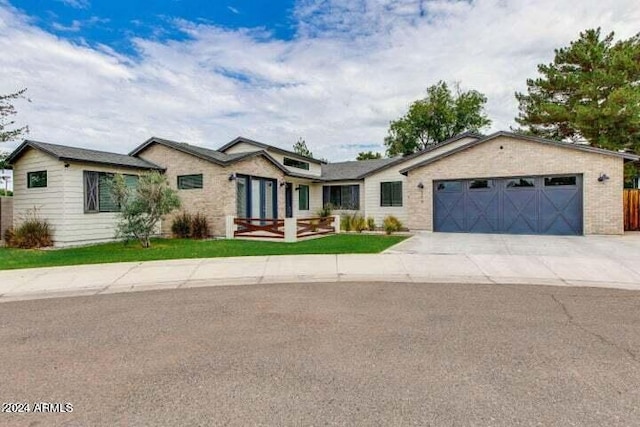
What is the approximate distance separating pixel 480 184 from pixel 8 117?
21.6 m

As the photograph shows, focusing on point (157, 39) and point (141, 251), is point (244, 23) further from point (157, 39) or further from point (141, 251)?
point (141, 251)

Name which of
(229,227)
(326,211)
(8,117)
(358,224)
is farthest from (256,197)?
(8,117)

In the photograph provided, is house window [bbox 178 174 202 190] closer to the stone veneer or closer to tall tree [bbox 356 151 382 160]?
the stone veneer

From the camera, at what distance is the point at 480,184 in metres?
17.1

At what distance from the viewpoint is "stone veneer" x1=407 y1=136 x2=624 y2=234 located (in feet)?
48.2

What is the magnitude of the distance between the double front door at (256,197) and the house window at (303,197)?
14.8 feet

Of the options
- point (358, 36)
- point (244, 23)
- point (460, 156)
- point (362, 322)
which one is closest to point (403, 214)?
point (460, 156)

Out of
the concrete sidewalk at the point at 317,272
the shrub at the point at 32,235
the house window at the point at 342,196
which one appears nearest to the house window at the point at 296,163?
the house window at the point at 342,196

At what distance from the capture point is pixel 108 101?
61.6ft

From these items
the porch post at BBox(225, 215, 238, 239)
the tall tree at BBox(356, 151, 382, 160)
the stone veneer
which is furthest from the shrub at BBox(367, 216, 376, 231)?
the tall tree at BBox(356, 151, 382, 160)

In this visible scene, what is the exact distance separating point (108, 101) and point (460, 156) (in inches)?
703

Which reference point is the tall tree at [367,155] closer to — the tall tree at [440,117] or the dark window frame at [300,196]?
the tall tree at [440,117]

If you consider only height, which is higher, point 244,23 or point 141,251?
point 244,23

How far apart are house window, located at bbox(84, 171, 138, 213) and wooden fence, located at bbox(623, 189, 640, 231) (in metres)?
21.5
